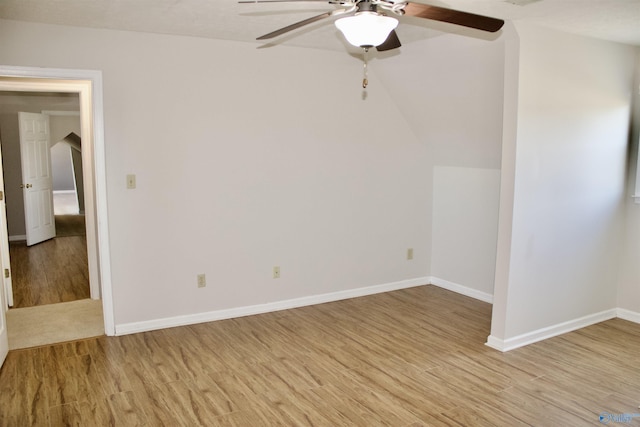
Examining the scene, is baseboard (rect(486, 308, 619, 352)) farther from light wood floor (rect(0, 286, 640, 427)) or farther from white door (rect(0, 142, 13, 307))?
white door (rect(0, 142, 13, 307))

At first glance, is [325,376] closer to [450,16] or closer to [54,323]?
[450,16]

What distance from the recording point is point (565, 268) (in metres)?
3.85

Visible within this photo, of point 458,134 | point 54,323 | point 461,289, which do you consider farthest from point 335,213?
point 54,323

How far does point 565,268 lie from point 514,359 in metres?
0.93

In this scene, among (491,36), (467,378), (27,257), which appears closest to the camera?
(467,378)

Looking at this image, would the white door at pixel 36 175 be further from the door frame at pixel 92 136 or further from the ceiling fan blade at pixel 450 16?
the ceiling fan blade at pixel 450 16

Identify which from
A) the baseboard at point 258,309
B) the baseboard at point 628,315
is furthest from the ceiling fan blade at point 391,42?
the baseboard at point 628,315

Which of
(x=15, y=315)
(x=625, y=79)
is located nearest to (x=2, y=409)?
(x=15, y=315)

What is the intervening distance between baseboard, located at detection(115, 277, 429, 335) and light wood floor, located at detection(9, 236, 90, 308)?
1.25m

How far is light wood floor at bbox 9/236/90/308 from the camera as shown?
4793 mm

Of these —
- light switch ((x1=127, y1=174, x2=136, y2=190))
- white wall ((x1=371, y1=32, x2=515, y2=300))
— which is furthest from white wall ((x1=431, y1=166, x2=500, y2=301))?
light switch ((x1=127, y1=174, x2=136, y2=190))

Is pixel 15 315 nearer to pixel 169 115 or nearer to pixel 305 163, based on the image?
pixel 169 115

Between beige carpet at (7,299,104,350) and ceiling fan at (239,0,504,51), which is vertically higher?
ceiling fan at (239,0,504,51)

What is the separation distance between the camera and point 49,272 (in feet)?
18.7
